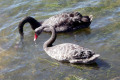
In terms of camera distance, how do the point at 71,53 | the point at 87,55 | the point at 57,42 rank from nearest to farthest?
the point at 87,55, the point at 71,53, the point at 57,42

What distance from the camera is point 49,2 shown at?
33.0 ft

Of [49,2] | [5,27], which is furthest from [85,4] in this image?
A: [5,27]

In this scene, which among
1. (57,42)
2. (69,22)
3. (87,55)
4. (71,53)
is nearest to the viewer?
(87,55)

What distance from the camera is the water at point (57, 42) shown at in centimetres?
586

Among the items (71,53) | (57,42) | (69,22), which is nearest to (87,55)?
(71,53)

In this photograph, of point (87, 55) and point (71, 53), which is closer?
point (87, 55)

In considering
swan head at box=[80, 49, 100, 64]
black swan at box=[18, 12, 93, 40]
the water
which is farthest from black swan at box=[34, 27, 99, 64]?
black swan at box=[18, 12, 93, 40]

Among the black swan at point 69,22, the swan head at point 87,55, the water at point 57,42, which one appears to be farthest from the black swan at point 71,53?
the black swan at point 69,22

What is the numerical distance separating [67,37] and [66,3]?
2.47 meters

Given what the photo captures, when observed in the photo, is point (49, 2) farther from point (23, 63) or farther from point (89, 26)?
point (23, 63)

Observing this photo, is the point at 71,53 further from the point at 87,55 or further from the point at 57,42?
the point at 57,42

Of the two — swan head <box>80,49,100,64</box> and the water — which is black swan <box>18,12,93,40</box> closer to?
the water

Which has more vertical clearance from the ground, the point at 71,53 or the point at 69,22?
the point at 69,22

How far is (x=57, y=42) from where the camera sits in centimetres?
749
